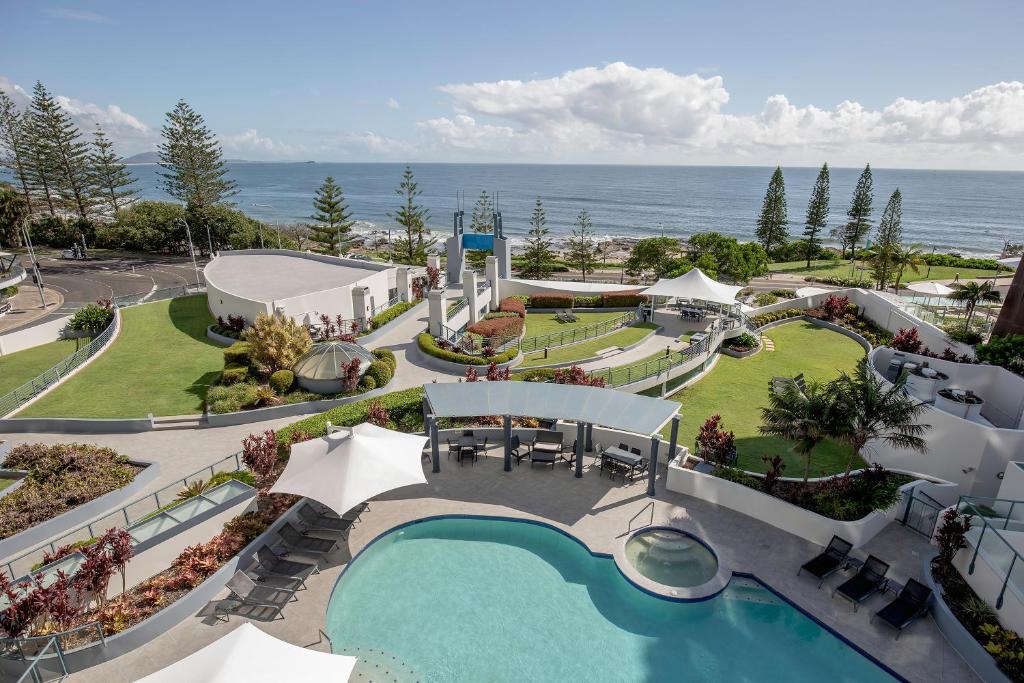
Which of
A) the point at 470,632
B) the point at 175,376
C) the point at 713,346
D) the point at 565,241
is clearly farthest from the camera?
the point at 565,241

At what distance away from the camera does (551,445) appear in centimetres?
1695

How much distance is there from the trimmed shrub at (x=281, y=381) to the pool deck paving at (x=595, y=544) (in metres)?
7.73

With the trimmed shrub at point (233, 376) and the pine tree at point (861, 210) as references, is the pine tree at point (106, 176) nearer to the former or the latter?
the trimmed shrub at point (233, 376)

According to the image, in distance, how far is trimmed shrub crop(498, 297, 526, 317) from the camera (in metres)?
31.0

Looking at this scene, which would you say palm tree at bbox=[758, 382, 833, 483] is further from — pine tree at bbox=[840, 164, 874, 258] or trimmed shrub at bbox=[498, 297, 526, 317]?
pine tree at bbox=[840, 164, 874, 258]

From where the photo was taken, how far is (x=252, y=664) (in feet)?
24.7

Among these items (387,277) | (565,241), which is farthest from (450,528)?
(565,241)

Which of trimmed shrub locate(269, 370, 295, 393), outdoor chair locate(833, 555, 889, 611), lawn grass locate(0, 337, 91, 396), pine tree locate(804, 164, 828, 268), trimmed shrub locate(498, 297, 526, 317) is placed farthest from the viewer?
pine tree locate(804, 164, 828, 268)

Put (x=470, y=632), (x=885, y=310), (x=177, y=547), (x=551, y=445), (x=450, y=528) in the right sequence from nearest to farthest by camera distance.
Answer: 1. (x=470, y=632)
2. (x=177, y=547)
3. (x=450, y=528)
4. (x=551, y=445)
5. (x=885, y=310)

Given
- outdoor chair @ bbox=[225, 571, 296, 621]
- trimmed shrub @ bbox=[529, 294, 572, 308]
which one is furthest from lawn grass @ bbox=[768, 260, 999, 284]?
outdoor chair @ bbox=[225, 571, 296, 621]

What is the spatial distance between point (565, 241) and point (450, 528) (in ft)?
274

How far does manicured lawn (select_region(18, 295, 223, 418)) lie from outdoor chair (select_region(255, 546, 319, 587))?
10.3 metres

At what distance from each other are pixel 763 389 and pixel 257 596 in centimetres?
1964

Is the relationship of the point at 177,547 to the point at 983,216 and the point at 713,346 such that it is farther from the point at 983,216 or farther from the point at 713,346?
the point at 983,216
